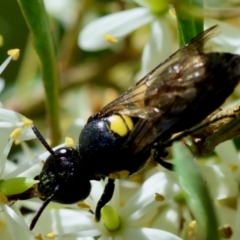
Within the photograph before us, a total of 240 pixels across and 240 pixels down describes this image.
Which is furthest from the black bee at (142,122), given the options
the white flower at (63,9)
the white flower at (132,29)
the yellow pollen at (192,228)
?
the white flower at (63,9)

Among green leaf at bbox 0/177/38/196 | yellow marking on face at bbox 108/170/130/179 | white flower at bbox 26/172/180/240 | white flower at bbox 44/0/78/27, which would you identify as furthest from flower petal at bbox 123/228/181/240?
white flower at bbox 44/0/78/27

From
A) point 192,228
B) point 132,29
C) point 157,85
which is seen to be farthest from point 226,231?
point 132,29

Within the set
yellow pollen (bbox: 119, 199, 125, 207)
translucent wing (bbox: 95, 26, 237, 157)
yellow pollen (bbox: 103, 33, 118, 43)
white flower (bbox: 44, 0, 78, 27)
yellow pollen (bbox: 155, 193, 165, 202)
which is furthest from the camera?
white flower (bbox: 44, 0, 78, 27)

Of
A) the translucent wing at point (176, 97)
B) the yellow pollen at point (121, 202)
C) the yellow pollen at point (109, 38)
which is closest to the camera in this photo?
the translucent wing at point (176, 97)

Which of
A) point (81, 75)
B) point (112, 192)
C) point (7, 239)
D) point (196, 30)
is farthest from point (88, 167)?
point (81, 75)

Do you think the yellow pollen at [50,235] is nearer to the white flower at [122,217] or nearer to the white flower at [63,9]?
the white flower at [122,217]

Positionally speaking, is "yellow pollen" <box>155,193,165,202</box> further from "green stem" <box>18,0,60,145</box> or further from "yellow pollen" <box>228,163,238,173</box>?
"green stem" <box>18,0,60,145</box>
